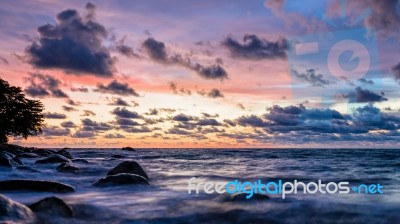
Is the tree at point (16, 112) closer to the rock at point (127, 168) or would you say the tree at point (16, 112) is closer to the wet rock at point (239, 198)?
the rock at point (127, 168)

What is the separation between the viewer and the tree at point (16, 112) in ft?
142

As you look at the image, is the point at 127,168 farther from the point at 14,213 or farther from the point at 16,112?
the point at 16,112

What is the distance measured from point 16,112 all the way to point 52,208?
41.5 m

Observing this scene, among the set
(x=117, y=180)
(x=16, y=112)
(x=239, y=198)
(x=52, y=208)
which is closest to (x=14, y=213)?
(x=52, y=208)

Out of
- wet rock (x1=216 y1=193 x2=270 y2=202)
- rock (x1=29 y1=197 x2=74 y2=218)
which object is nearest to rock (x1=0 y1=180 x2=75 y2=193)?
rock (x1=29 y1=197 x2=74 y2=218)

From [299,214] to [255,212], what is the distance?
3.31ft

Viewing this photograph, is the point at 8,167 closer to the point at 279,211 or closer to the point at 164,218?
the point at 164,218

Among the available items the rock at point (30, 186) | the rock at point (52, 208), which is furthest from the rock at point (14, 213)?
the rock at point (30, 186)

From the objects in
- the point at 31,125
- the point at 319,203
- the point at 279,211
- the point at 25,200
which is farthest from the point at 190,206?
the point at 31,125

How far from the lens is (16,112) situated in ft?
143

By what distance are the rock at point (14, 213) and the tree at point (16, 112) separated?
1595 inches

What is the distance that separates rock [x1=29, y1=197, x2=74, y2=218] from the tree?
4018 cm

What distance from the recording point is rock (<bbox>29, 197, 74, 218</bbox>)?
6.66 meters

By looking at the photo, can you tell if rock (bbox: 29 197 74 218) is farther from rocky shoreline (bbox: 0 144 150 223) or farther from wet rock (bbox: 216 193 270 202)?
wet rock (bbox: 216 193 270 202)
